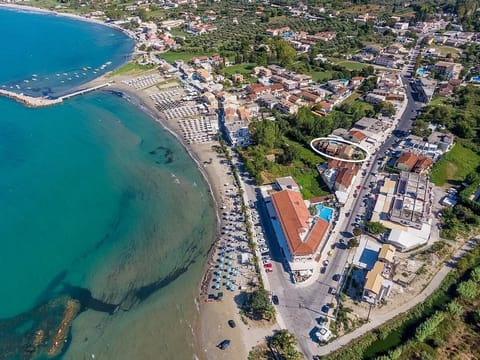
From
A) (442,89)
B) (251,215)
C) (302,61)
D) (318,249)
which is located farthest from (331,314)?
(302,61)

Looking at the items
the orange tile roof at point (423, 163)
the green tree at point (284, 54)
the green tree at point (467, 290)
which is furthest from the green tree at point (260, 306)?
the green tree at point (284, 54)

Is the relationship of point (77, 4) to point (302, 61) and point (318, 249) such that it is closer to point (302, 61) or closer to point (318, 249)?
point (302, 61)

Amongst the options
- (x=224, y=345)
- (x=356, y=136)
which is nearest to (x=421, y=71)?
(x=356, y=136)

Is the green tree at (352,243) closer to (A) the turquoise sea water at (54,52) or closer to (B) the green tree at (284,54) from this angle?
(B) the green tree at (284,54)

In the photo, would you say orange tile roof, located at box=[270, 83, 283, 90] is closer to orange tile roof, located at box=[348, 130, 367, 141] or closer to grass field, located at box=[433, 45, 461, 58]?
orange tile roof, located at box=[348, 130, 367, 141]

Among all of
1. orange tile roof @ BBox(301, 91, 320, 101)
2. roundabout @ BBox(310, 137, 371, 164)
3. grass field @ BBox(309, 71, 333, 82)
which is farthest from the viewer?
grass field @ BBox(309, 71, 333, 82)

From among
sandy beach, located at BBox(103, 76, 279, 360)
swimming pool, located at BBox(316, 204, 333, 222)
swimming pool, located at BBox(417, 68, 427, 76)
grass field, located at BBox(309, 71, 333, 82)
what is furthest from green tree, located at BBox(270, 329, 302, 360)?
swimming pool, located at BBox(417, 68, 427, 76)
